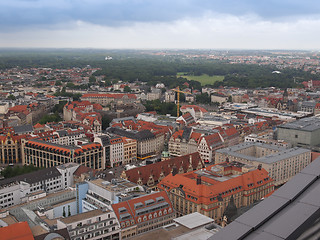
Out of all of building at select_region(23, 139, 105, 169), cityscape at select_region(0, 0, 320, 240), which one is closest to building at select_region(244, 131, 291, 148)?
cityscape at select_region(0, 0, 320, 240)

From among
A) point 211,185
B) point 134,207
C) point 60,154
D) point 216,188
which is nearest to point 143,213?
point 134,207

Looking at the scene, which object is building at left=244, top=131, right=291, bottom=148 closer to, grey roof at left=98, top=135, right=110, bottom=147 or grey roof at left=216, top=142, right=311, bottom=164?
grey roof at left=216, top=142, right=311, bottom=164

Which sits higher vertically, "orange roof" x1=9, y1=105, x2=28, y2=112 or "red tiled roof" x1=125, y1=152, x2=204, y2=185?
"orange roof" x1=9, y1=105, x2=28, y2=112

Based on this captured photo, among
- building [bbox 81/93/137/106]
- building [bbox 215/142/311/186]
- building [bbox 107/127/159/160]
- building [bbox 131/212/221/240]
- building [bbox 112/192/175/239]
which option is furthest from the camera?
building [bbox 81/93/137/106]

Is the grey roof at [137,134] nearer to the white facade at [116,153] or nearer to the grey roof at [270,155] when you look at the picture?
the white facade at [116,153]

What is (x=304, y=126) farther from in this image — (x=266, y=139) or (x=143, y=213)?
(x=143, y=213)

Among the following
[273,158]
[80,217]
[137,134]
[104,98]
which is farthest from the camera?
[104,98]
